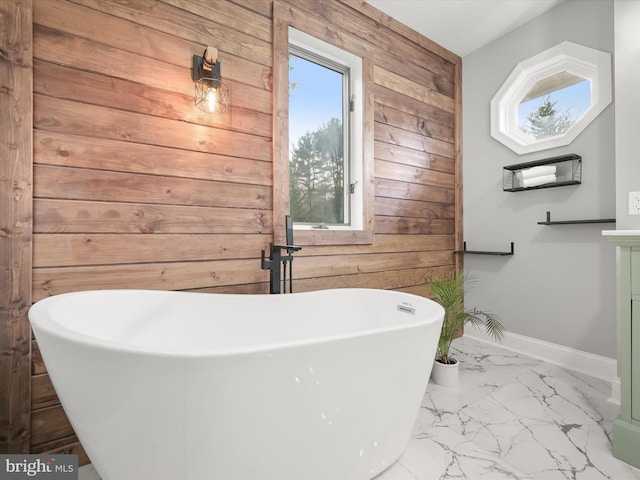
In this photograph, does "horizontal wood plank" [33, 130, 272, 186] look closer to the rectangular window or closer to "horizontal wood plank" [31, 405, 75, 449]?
the rectangular window

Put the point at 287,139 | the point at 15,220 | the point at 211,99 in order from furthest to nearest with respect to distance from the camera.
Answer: the point at 287,139, the point at 211,99, the point at 15,220

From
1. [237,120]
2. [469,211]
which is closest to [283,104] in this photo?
[237,120]

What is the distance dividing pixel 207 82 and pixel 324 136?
92 centimetres

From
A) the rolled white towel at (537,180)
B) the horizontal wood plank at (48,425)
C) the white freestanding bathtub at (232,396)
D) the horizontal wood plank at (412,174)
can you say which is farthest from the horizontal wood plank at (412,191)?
the horizontal wood plank at (48,425)

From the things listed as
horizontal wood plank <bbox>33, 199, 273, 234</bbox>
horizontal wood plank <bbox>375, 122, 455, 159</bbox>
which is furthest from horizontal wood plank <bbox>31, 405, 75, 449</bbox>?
horizontal wood plank <bbox>375, 122, 455, 159</bbox>

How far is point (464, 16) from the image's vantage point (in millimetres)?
2443

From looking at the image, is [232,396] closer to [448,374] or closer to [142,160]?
[142,160]

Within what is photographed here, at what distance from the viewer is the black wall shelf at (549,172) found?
224 cm

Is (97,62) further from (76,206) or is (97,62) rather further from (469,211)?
(469,211)

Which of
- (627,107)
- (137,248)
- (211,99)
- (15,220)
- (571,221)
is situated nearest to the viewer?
(15,220)

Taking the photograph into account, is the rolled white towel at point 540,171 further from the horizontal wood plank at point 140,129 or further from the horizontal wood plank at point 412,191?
the horizontal wood plank at point 140,129

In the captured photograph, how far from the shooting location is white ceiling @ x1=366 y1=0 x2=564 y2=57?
7.62 feet

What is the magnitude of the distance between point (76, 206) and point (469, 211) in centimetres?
A: 282

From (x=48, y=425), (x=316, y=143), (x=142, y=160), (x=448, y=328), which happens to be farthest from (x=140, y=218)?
(x=448, y=328)
